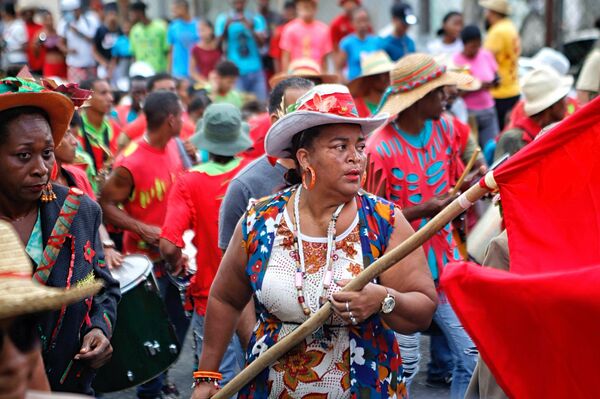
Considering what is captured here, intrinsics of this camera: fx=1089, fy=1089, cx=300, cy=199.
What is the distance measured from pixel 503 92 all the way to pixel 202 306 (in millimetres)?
7771

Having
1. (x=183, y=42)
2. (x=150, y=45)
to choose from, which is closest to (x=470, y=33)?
(x=183, y=42)

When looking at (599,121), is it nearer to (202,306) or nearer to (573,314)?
(573,314)

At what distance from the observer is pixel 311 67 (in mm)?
9750

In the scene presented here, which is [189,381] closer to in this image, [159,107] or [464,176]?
[159,107]

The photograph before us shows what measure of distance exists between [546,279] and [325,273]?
83 cm

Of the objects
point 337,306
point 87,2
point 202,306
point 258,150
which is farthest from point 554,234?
point 87,2

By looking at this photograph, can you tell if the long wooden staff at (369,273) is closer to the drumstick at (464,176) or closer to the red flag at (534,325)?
the red flag at (534,325)

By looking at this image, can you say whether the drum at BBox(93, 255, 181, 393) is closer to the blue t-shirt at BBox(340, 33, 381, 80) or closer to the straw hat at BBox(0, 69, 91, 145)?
the straw hat at BBox(0, 69, 91, 145)

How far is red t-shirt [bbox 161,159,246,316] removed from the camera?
653 centimetres

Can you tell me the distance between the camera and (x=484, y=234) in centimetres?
571

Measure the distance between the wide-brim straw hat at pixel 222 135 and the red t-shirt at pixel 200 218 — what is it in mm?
321

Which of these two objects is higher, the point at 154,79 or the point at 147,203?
the point at 154,79

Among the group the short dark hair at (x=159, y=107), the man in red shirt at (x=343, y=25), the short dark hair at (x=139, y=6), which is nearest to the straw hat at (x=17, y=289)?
the short dark hair at (x=159, y=107)

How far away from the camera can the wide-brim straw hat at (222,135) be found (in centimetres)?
689
